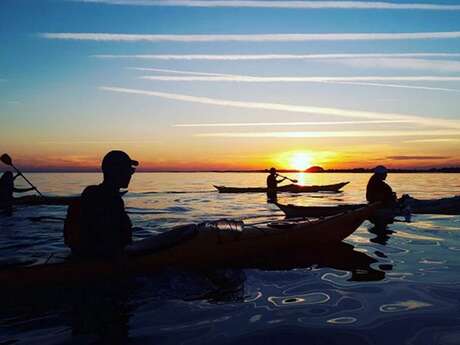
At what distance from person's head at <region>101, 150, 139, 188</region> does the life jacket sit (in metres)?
0.66

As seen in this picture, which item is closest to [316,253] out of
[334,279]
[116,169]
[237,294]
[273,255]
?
[273,255]

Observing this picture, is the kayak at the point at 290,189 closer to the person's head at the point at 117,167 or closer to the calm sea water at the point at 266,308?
the calm sea water at the point at 266,308

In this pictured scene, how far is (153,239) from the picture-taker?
8.02 m

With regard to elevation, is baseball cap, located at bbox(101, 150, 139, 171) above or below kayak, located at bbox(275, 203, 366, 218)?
above

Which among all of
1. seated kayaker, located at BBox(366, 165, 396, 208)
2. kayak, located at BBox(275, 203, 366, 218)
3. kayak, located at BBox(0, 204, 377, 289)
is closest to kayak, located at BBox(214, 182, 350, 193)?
kayak, located at BBox(275, 203, 366, 218)

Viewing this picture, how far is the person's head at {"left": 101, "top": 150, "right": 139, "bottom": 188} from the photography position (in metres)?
6.21

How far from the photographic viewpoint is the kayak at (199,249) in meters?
6.58

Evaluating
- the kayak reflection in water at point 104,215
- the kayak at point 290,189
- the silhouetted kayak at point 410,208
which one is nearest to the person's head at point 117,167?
the kayak reflection in water at point 104,215

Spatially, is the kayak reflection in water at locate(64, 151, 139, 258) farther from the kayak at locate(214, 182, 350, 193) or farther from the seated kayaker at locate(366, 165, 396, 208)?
the kayak at locate(214, 182, 350, 193)

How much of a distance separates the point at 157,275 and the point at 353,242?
644 cm

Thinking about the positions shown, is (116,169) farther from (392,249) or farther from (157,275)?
(392,249)

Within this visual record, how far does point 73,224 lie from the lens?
6.43 m

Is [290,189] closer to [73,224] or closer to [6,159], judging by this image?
[6,159]

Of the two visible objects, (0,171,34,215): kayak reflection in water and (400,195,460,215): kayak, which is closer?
(400,195,460,215): kayak
